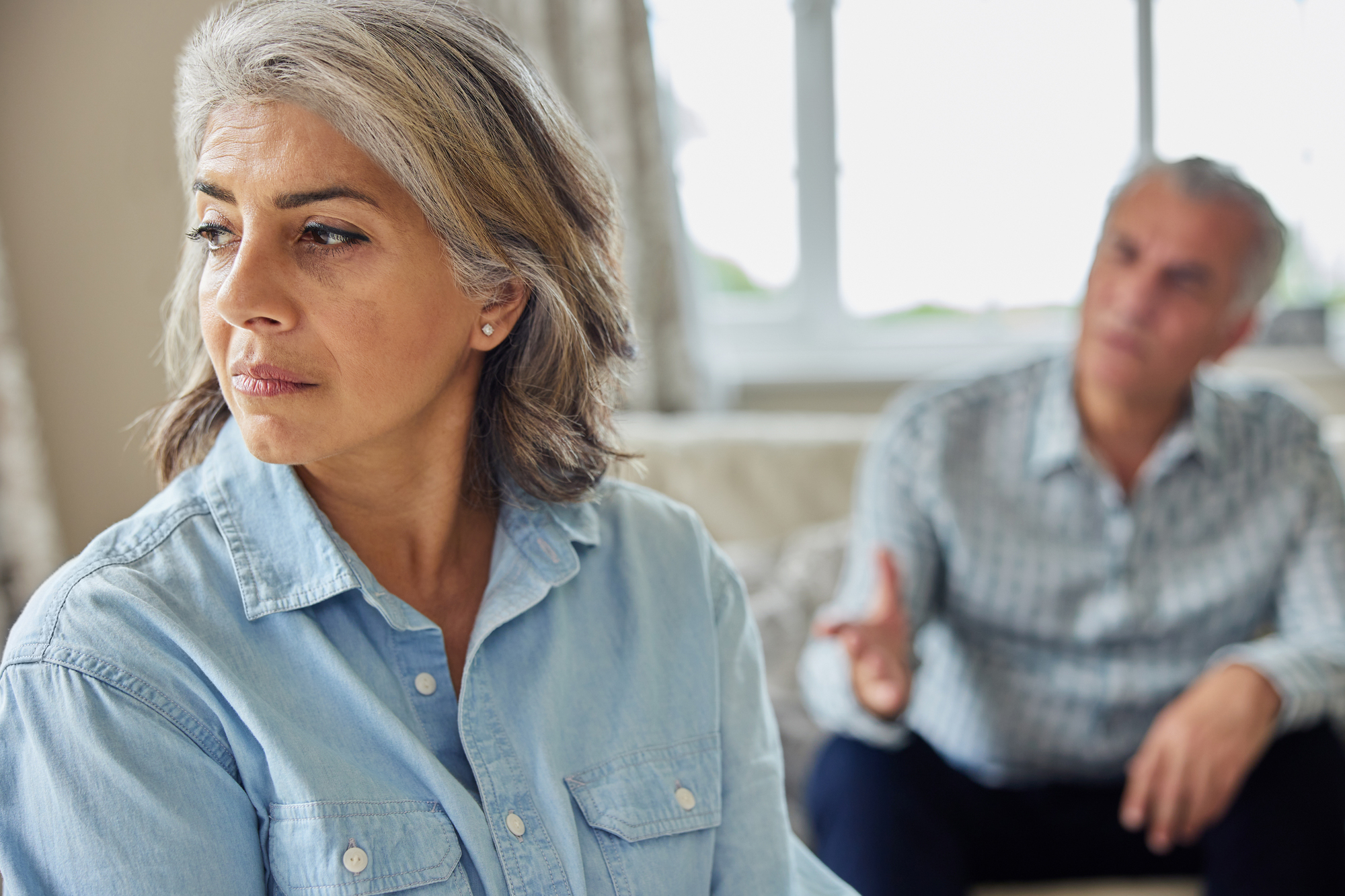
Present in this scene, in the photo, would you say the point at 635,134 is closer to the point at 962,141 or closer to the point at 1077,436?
the point at 962,141

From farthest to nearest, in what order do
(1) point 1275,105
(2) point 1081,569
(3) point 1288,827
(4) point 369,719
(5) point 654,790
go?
(1) point 1275,105 → (2) point 1081,569 → (3) point 1288,827 → (5) point 654,790 → (4) point 369,719

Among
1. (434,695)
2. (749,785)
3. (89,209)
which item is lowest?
(749,785)

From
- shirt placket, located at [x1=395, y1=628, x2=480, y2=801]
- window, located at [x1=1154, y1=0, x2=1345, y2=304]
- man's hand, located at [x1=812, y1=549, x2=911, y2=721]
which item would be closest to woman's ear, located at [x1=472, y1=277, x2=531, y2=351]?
shirt placket, located at [x1=395, y1=628, x2=480, y2=801]

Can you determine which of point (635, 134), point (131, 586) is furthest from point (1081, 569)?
point (635, 134)

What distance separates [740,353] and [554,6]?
1.06 meters

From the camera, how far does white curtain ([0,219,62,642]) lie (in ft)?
7.73

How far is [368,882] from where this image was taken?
77cm

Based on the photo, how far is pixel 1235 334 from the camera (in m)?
1.70

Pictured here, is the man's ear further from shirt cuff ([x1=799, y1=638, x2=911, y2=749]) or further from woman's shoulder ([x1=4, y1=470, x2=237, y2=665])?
woman's shoulder ([x1=4, y1=470, x2=237, y2=665])

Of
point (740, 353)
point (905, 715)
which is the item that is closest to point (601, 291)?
point (905, 715)

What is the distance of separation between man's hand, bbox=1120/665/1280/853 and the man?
0.05 m

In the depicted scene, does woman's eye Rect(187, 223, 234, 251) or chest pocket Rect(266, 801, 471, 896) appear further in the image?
woman's eye Rect(187, 223, 234, 251)

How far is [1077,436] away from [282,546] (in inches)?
48.1

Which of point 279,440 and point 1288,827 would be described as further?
point 1288,827
